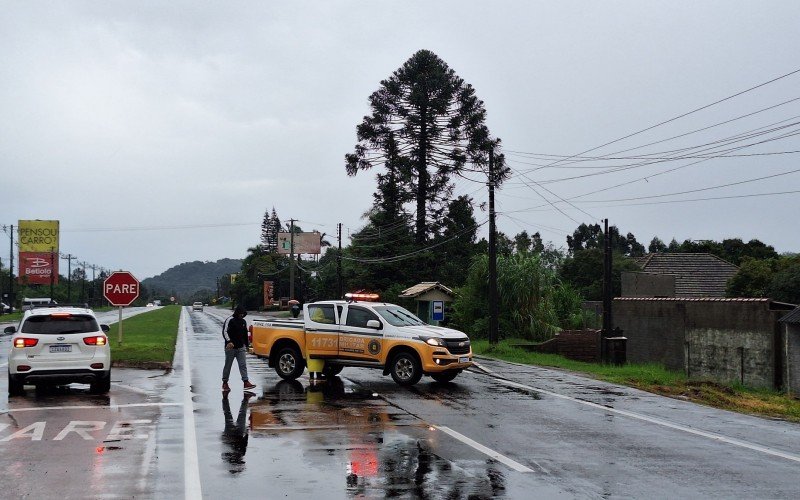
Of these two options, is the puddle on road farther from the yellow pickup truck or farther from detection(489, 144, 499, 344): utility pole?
detection(489, 144, 499, 344): utility pole

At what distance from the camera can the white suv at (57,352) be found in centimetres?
1570

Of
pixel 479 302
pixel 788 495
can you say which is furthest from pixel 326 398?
pixel 479 302

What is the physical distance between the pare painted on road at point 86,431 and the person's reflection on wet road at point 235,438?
114 centimetres

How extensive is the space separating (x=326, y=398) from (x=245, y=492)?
783 cm

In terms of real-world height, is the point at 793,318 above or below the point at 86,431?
above

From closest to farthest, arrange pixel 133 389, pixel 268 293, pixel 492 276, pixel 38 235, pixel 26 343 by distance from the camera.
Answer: pixel 26 343, pixel 133 389, pixel 492 276, pixel 38 235, pixel 268 293

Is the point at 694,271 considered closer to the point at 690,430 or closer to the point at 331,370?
the point at 331,370

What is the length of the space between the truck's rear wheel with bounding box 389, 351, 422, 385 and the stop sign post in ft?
32.4

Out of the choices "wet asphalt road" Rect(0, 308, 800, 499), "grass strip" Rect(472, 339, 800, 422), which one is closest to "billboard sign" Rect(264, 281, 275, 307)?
"grass strip" Rect(472, 339, 800, 422)

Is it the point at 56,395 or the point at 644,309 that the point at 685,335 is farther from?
the point at 56,395

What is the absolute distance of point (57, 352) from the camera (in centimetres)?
1592

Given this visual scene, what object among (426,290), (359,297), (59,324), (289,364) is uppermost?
(426,290)

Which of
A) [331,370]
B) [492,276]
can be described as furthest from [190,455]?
[492,276]

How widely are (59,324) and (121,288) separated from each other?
28.9 ft
